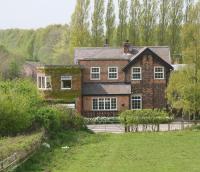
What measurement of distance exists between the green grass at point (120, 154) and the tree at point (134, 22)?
4253 centimetres

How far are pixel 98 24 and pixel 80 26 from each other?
287cm

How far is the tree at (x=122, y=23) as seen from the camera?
82.0 m

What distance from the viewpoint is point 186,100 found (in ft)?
148

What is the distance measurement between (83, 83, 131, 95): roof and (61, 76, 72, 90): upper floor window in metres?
1.62

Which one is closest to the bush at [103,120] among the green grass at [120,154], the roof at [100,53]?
the roof at [100,53]

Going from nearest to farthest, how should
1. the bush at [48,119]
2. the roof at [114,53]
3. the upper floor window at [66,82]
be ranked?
1. the bush at [48,119]
2. the upper floor window at [66,82]
3. the roof at [114,53]

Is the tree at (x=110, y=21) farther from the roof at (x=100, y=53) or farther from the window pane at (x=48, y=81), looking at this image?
the window pane at (x=48, y=81)

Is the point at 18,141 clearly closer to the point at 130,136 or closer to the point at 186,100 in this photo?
the point at 130,136

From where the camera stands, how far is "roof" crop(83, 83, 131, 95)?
56594 mm

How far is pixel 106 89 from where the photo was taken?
57000mm

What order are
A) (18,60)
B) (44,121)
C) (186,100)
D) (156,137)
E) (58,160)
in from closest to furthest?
(58,160), (44,121), (156,137), (186,100), (18,60)

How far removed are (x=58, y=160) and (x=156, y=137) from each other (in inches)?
555

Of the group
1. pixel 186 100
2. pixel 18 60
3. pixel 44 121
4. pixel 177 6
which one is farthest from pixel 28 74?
pixel 44 121

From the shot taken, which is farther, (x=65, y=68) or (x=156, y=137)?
(x=65, y=68)
